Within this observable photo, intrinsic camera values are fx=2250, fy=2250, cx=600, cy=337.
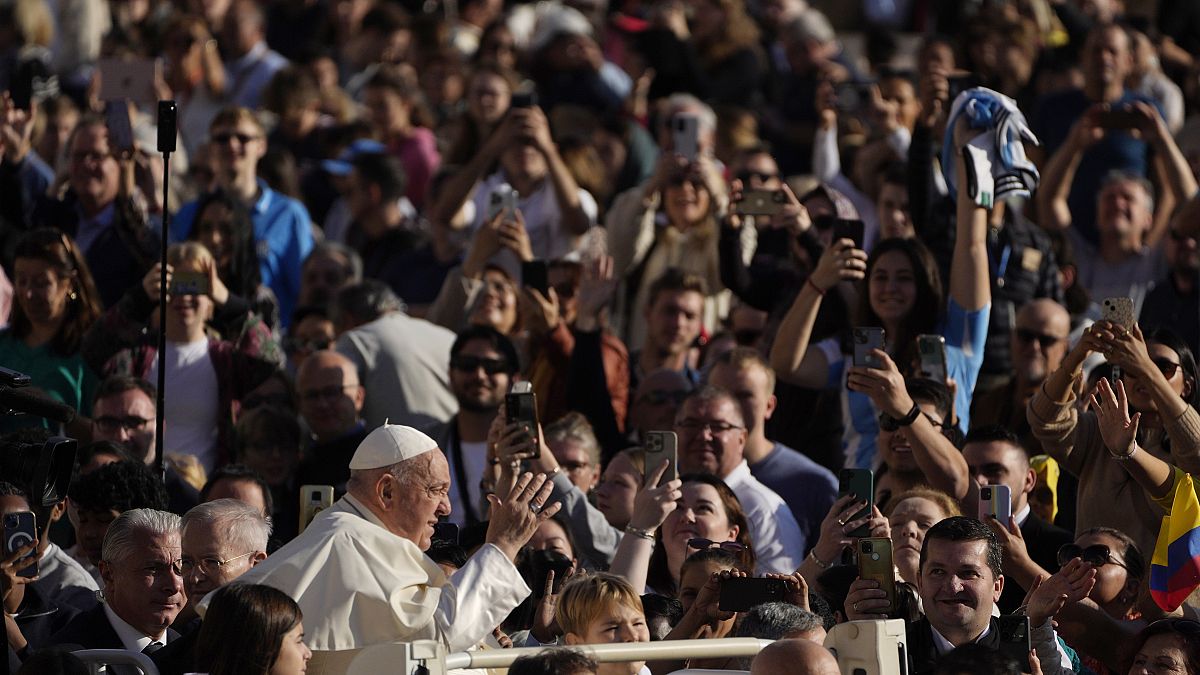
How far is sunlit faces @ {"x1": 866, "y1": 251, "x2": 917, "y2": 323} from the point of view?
9617mm

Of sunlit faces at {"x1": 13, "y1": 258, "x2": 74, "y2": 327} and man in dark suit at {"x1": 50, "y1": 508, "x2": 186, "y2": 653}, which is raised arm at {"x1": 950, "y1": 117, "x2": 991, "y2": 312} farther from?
sunlit faces at {"x1": 13, "y1": 258, "x2": 74, "y2": 327}

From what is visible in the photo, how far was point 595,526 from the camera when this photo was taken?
29.2 ft

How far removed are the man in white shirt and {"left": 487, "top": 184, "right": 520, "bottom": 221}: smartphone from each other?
2192 millimetres

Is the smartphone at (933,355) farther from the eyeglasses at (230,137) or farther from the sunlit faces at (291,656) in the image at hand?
the eyeglasses at (230,137)

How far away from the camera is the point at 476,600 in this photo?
6.82m

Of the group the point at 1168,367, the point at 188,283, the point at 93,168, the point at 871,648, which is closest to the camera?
the point at 871,648

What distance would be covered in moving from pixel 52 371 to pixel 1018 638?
5097 mm

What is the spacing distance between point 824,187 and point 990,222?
3.10ft

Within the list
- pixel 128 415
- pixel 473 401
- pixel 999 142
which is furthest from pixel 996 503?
pixel 128 415

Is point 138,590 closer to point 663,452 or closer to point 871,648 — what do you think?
point 663,452

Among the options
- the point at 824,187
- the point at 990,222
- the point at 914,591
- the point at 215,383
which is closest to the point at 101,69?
the point at 215,383

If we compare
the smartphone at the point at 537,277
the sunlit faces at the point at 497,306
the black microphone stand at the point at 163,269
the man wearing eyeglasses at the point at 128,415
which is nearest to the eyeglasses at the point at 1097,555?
the black microphone stand at the point at 163,269

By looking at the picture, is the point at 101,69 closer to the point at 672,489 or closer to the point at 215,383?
the point at 215,383

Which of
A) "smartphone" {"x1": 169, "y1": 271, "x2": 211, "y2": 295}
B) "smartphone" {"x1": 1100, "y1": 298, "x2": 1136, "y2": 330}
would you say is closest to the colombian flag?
"smartphone" {"x1": 1100, "y1": 298, "x2": 1136, "y2": 330}
